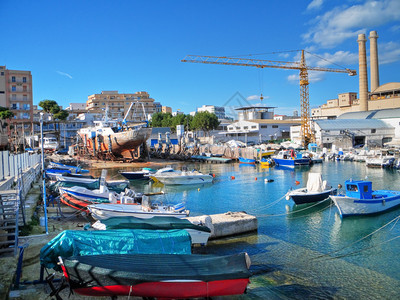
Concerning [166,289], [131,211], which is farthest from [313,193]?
[166,289]

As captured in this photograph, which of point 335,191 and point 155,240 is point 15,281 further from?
point 335,191

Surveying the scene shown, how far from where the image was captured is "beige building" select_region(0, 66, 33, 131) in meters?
67.5

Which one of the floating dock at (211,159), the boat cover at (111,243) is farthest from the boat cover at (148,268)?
the floating dock at (211,159)

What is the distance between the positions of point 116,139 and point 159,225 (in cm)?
4550

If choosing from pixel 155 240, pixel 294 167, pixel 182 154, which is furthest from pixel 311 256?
pixel 182 154

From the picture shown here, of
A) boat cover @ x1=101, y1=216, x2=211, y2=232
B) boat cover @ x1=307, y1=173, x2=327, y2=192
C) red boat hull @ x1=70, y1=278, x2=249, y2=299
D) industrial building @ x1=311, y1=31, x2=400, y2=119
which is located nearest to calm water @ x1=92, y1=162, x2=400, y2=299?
boat cover @ x1=307, y1=173, x2=327, y2=192

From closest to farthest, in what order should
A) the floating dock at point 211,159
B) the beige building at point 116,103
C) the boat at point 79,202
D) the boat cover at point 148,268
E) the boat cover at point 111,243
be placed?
the boat cover at point 148,268 < the boat cover at point 111,243 < the boat at point 79,202 < the floating dock at point 211,159 < the beige building at point 116,103

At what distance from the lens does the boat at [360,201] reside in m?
19.6

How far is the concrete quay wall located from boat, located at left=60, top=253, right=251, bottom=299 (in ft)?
19.6

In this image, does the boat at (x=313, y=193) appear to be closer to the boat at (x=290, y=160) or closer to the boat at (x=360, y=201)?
the boat at (x=360, y=201)

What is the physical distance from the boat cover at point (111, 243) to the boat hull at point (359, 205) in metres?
12.8

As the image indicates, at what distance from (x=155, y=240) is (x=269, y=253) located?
6151 millimetres

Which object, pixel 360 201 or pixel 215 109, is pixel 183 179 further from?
pixel 215 109

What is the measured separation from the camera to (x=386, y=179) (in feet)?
120
